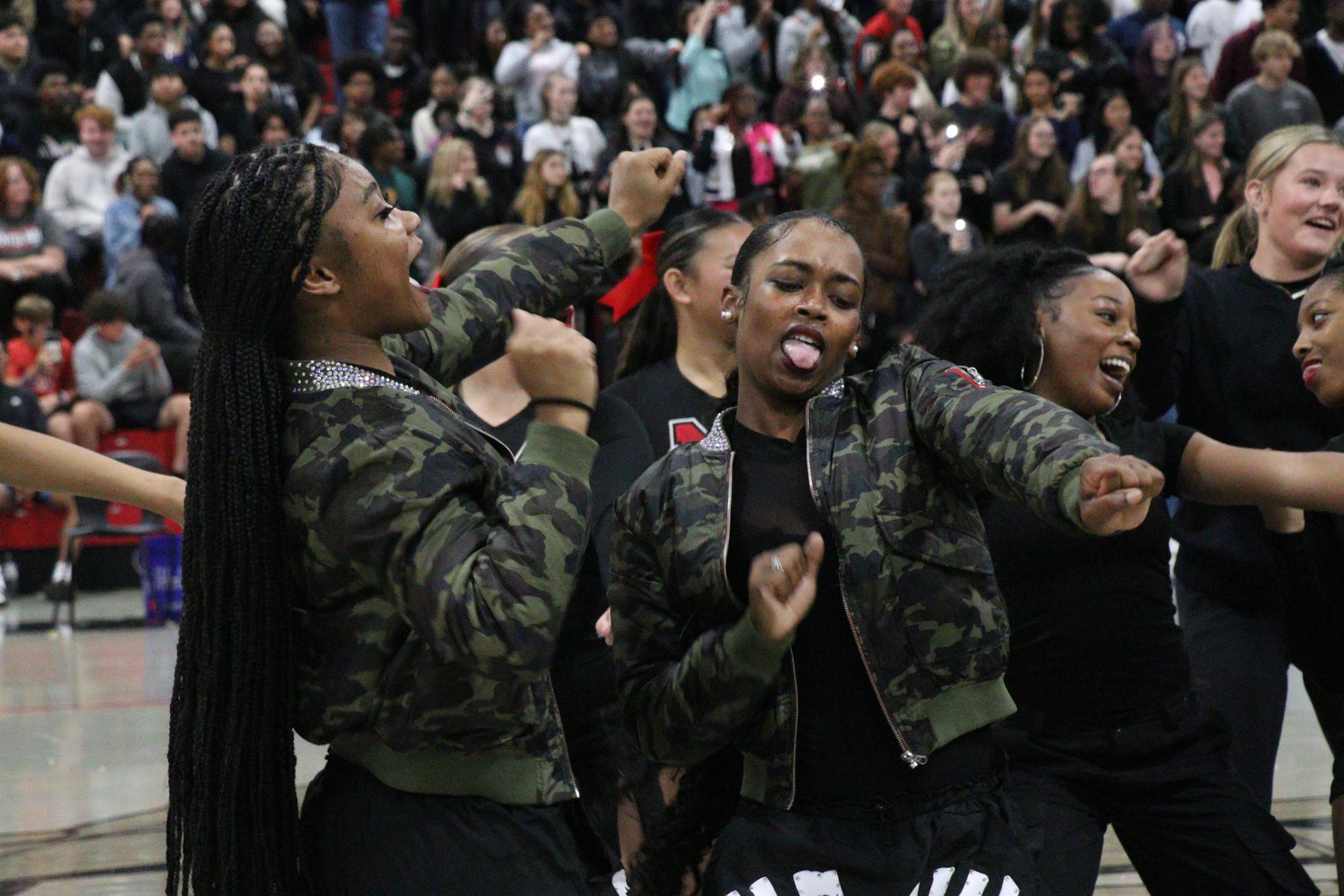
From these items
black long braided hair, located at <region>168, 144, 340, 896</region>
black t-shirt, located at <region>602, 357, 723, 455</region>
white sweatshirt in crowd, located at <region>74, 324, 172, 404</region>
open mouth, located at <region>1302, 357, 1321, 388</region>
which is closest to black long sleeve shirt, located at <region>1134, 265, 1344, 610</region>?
open mouth, located at <region>1302, 357, 1321, 388</region>

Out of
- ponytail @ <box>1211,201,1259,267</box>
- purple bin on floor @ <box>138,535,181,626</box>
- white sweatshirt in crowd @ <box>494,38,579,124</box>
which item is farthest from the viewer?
white sweatshirt in crowd @ <box>494,38,579,124</box>

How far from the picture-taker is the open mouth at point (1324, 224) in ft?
13.6

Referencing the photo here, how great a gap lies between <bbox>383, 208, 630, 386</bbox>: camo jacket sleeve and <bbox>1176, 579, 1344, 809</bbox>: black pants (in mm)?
1825

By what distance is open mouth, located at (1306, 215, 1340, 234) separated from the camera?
13.6 feet

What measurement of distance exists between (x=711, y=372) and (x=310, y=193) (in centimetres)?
226

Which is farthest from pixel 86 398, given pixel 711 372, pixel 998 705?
pixel 998 705

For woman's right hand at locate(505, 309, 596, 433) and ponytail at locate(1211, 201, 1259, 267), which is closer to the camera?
woman's right hand at locate(505, 309, 596, 433)

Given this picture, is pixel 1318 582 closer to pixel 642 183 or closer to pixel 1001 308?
pixel 1001 308

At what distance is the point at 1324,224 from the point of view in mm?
4145

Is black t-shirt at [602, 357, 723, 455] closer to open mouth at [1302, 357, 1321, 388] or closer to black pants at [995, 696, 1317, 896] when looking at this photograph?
black pants at [995, 696, 1317, 896]

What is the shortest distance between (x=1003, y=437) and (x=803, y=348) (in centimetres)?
49

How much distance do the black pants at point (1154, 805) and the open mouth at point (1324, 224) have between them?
1539 mm

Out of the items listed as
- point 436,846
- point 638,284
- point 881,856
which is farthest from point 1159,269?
point 436,846

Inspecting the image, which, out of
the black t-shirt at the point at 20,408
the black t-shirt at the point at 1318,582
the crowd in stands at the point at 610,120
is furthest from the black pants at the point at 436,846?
the black t-shirt at the point at 20,408
